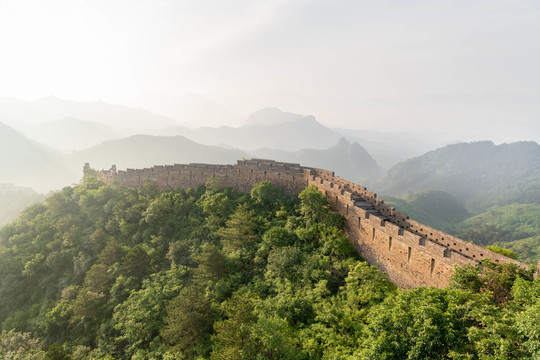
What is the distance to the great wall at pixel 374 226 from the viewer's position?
1423 centimetres

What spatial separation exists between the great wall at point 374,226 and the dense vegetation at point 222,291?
1231 millimetres

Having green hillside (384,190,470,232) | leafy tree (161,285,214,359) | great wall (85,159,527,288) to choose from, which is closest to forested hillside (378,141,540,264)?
green hillside (384,190,470,232)

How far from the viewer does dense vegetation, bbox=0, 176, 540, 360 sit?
9.13 meters

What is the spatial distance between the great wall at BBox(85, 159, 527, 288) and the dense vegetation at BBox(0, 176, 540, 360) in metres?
1.23

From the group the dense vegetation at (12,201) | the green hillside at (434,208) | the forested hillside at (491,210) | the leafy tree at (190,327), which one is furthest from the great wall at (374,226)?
the green hillside at (434,208)

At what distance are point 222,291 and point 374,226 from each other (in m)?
11.5

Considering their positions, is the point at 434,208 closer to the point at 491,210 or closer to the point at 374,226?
the point at 491,210

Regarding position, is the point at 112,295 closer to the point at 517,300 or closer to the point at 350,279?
the point at 350,279

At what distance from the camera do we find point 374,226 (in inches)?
717

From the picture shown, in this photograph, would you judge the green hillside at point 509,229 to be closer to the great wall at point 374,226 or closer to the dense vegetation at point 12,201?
the great wall at point 374,226

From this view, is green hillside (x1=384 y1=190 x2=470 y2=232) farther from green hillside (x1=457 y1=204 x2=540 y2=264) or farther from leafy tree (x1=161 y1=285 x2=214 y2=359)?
leafy tree (x1=161 y1=285 x2=214 y2=359)

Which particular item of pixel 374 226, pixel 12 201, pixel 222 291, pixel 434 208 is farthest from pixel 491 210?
pixel 12 201

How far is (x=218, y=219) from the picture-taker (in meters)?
26.7

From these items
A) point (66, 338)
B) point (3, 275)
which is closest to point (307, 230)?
point (66, 338)
